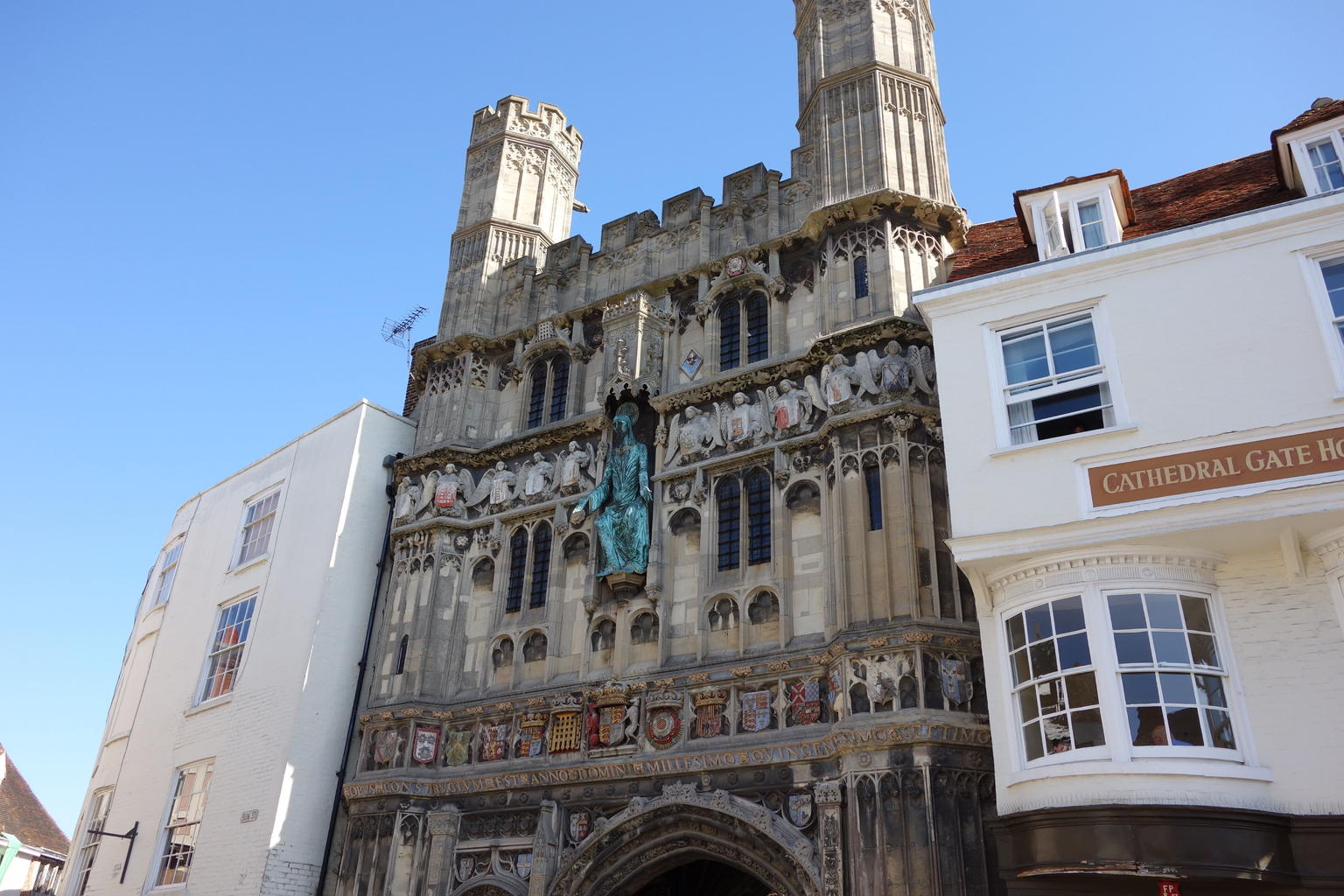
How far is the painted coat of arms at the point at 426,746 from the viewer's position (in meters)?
20.1

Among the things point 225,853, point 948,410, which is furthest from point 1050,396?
point 225,853

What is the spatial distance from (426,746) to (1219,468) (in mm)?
14197

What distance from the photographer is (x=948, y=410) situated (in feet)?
48.4

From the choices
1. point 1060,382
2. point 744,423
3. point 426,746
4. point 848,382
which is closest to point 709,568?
point 744,423

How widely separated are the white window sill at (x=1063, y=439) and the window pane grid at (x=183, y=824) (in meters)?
17.2

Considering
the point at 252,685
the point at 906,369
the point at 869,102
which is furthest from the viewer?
→ the point at 252,685

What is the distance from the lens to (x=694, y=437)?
66.7 feet

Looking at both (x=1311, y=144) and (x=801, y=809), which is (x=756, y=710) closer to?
(x=801, y=809)

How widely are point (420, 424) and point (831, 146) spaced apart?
35.4 ft

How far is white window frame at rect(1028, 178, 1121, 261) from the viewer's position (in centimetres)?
1603

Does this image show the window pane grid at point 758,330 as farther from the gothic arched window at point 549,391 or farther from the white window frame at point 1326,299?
the white window frame at point 1326,299

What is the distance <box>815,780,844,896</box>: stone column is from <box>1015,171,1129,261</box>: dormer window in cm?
819

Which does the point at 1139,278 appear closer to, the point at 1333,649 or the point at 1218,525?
the point at 1218,525

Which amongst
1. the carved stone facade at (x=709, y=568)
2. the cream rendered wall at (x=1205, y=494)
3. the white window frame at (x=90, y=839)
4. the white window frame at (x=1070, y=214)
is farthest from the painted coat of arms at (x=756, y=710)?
the white window frame at (x=90, y=839)
